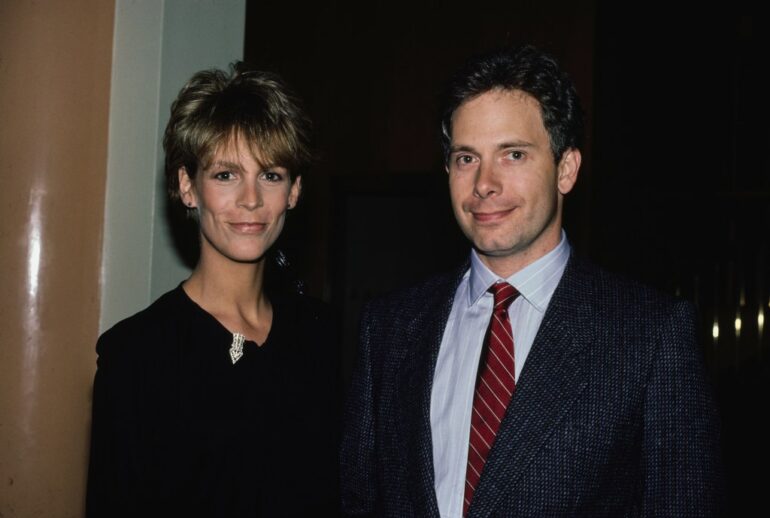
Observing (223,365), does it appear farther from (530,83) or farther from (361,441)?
(530,83)

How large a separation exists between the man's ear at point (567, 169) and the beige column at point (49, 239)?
148 centimetres

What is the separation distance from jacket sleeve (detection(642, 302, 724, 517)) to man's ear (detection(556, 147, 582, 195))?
1.61ft

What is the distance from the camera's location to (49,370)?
7.66 feet

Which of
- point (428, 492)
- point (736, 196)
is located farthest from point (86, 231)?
point (736, 196)

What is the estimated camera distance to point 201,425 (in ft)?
6.26

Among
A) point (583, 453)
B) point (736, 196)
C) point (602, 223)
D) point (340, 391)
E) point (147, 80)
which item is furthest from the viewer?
point (736, 196)

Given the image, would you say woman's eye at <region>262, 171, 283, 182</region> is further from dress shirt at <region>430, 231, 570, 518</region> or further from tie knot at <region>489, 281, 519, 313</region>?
tie knot at <region>489, 281, 519, 313</region>

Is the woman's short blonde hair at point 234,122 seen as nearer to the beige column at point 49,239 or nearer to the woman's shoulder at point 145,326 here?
the woman's shoulder at point 145,326

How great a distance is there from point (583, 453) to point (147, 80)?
6.00 feet

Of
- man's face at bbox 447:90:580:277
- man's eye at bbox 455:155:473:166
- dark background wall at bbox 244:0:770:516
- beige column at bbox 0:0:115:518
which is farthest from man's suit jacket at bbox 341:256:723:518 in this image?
dark background wall at bbox 244:0:770:516

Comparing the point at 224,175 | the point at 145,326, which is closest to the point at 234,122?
the point at 224,175

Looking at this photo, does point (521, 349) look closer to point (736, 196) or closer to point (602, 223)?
point (602, 223)

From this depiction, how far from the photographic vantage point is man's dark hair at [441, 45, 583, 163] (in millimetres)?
1860

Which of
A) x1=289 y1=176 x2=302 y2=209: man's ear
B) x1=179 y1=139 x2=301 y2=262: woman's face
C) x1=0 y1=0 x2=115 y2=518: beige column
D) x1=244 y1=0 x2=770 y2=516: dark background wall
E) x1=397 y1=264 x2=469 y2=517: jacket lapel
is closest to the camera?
x1=397 y1=264 x2=469 y2=517: jacket lapel
